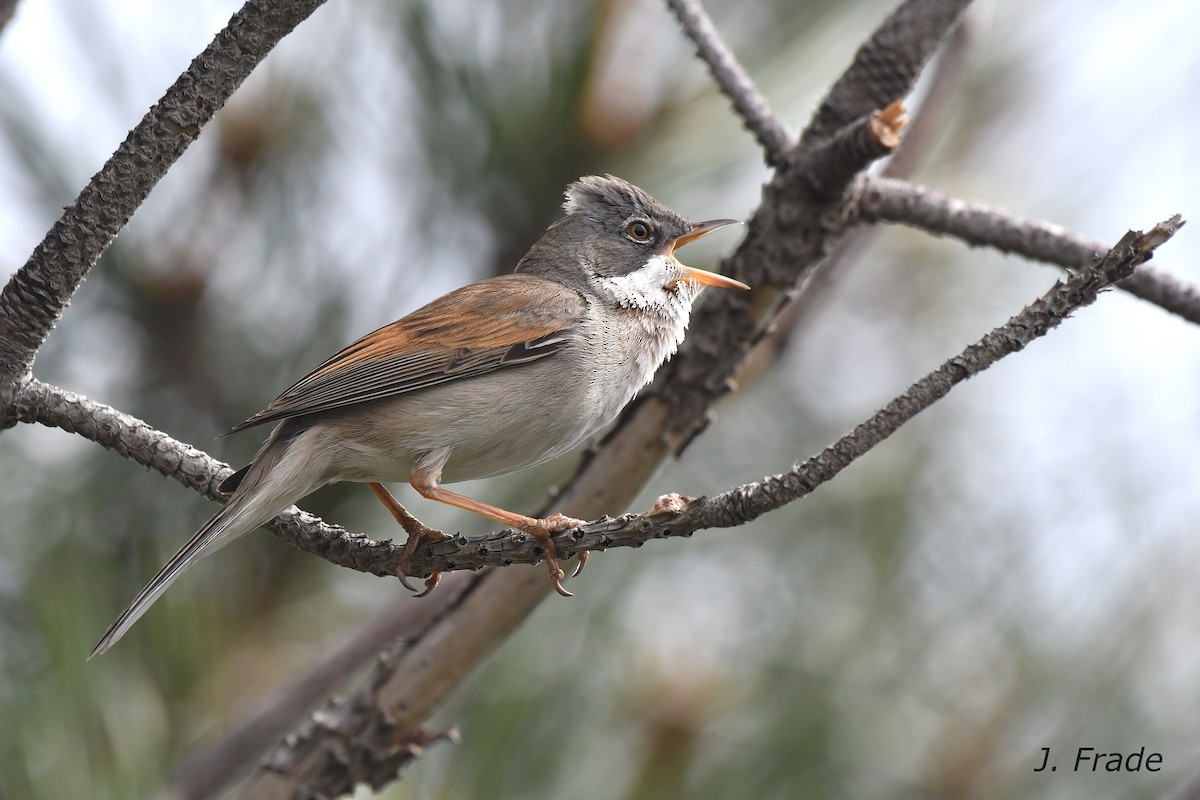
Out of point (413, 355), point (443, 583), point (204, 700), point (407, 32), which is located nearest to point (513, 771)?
point (443, 583)

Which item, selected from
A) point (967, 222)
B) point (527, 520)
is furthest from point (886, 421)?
point (967, 222)

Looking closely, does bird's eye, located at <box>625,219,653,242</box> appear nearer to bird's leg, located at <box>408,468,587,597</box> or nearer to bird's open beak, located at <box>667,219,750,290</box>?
bird's open beak, located at <box>667,219,750,290</box>

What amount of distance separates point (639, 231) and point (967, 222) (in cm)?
124

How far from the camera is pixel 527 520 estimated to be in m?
3.18

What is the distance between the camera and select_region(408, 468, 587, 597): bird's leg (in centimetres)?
286

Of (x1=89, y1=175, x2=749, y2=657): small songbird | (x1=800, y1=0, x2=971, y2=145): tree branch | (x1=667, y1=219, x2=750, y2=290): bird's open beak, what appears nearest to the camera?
(x1=89, y1=175, x2=749, y2=657): small songbird

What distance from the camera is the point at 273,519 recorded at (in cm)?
336

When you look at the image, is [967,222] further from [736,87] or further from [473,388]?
[473,388]

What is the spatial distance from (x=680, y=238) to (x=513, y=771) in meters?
2.10

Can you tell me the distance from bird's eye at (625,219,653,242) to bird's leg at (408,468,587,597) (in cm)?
140

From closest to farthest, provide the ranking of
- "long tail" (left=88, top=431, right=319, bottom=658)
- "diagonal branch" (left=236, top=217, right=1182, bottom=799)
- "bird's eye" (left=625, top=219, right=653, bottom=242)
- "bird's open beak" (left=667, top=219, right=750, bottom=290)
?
"diagonal branch" (left=236, top=217, right=1182, bottom=799)
"long tail" (left=88, top=431, right=319, bottom=658)
"bird's open beak" (left=667, top=219, right=750, bottom=290)
"bird's eye" (left=625, top=219, right=653, bottom=242)

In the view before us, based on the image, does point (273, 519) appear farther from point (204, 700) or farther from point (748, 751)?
point (748, 751)

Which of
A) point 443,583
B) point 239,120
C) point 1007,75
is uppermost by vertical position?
point 1007,75
